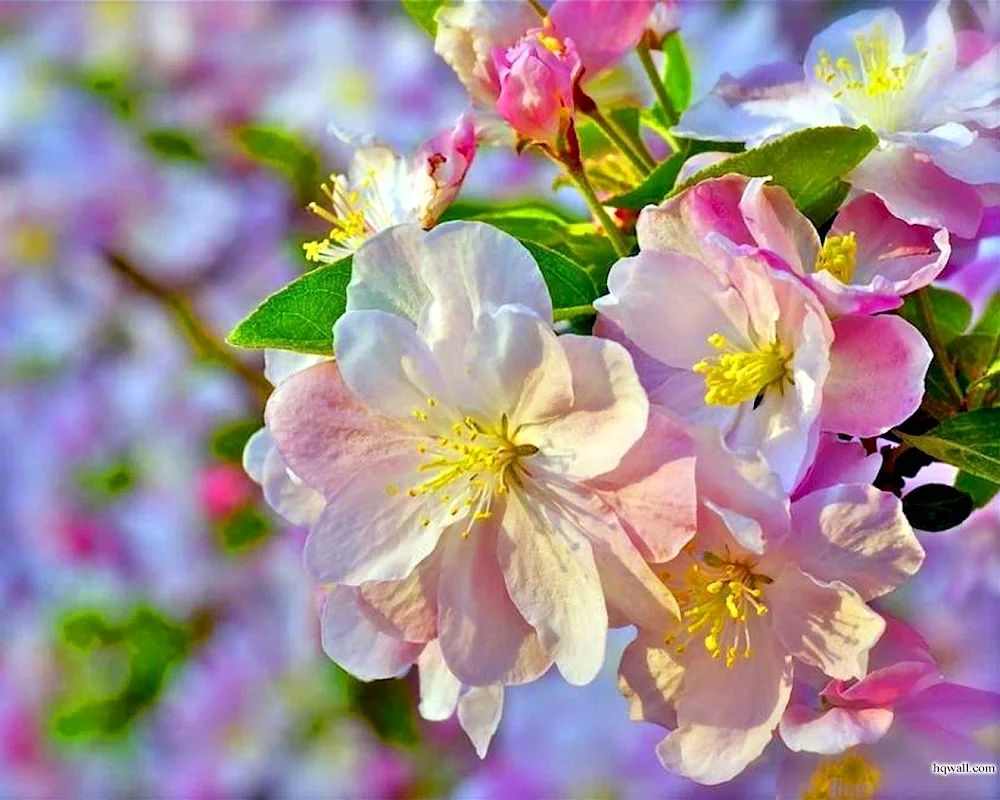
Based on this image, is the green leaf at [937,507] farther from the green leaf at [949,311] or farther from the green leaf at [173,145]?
the green leaf at [173,145]

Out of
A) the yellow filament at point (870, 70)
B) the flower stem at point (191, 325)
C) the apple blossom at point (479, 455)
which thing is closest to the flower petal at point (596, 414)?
the apple blossom at point (479, 455)

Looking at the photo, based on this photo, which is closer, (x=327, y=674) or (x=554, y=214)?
(x=554, y=214)

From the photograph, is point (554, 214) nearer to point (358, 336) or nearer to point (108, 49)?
point (358, 336)

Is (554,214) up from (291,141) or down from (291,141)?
up

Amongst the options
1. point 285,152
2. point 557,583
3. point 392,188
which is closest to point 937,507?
point 557,583

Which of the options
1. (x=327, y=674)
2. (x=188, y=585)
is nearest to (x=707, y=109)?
(x=327, y=674)

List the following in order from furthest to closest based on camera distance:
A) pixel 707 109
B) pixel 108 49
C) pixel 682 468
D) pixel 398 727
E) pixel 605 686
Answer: pixel 108 49
pixel 398 727
pixel 605 686
pixel 707 109
pixel 682 468

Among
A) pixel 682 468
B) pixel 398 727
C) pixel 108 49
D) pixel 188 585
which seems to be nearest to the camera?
pixel 682 468

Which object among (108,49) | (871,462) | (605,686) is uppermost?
(871,462)

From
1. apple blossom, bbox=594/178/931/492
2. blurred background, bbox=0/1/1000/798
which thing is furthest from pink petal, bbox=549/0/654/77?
blurred background, bbox=0/1/1000/798

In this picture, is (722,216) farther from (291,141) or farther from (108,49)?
(108,49)
